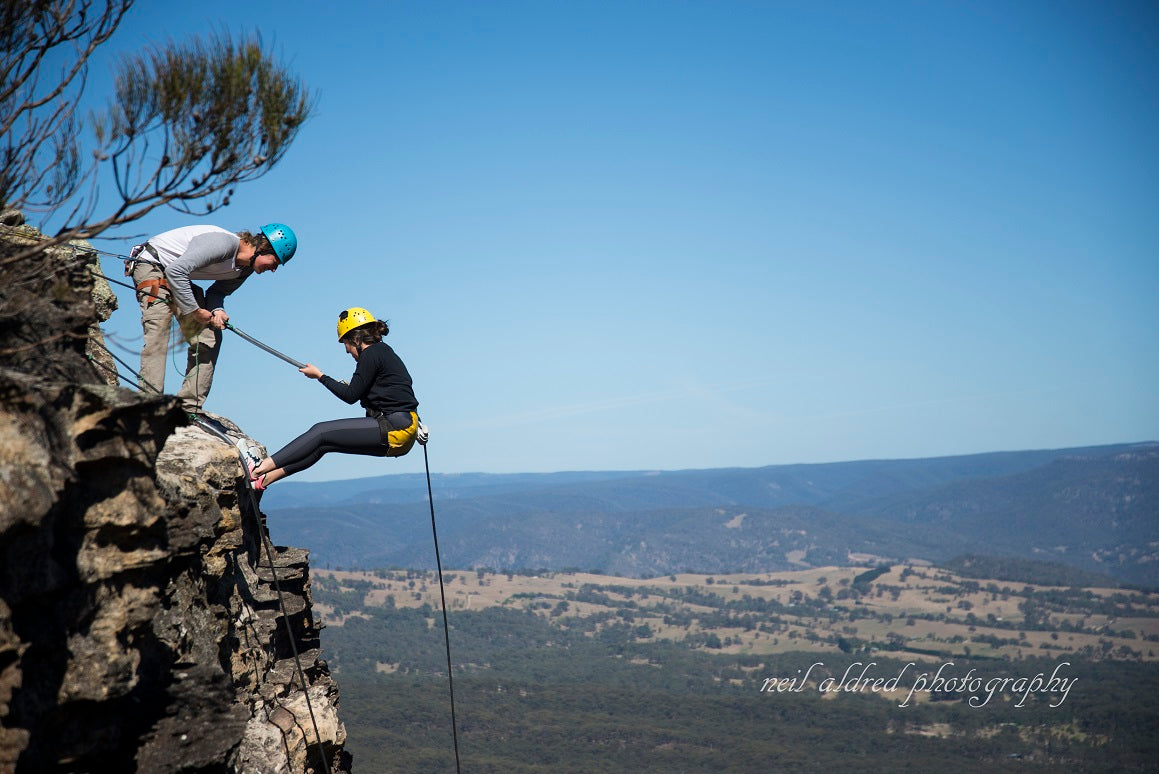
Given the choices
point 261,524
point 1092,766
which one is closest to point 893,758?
point 1092,766

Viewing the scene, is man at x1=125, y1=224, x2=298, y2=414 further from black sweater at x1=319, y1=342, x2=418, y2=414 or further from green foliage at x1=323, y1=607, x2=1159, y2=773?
green foliage at x1=323, y1=607, x2=1159, y2=773

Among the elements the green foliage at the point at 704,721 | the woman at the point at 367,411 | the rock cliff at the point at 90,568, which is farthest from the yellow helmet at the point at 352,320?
the green foliage at the point at 704,721

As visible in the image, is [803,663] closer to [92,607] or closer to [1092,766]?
[1092,766]

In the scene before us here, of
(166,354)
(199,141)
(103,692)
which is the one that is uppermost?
(199,141)

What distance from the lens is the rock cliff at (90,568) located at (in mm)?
6387

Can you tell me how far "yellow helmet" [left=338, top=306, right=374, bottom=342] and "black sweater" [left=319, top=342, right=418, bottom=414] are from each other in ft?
1.01

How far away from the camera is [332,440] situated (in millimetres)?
11664

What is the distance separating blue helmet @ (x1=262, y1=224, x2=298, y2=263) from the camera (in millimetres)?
11180

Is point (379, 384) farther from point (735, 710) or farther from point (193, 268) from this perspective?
point (735, 710)

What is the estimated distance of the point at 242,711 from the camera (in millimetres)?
8656

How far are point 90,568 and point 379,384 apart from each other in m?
4.97

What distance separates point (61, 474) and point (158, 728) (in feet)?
8.35

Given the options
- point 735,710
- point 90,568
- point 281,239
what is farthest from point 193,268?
point 735,710

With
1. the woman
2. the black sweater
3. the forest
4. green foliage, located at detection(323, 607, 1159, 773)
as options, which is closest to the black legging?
the woman
